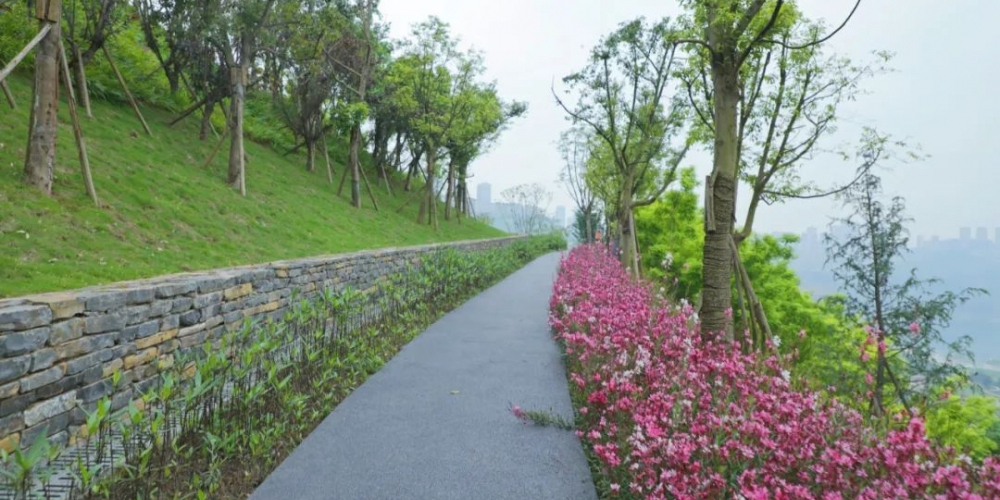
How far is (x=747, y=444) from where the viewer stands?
2.90 metres

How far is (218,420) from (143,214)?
23.0 ft

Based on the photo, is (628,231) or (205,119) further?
(205,119)

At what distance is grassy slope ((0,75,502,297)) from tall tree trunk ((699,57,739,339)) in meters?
7.29

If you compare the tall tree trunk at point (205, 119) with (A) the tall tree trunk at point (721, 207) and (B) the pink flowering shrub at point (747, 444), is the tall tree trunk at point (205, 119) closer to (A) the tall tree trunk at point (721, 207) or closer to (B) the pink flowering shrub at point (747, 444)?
(A) the tall tree trunk at point (721, 207)

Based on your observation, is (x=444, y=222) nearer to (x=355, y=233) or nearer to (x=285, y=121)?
(x=285, y=121)

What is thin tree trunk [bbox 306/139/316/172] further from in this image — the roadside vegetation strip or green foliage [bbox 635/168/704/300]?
the roadside vegetation strip

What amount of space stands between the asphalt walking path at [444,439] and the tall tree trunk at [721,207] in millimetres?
2023

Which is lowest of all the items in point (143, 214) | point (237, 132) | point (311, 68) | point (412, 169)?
point (143, 214)

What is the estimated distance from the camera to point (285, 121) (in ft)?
76.5

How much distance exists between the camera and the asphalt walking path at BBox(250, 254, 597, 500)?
3570 mm

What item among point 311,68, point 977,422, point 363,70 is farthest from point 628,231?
point 363,70

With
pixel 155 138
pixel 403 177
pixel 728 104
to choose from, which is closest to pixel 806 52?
pixel 728 104

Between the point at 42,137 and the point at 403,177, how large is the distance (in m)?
28.2

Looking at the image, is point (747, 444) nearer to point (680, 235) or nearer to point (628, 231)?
point (628, 231)
